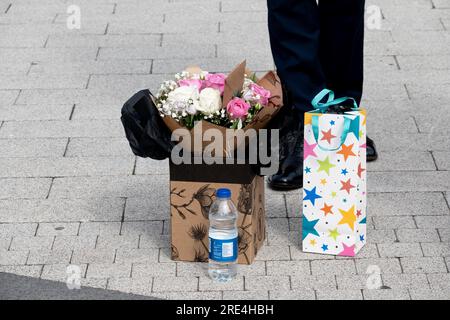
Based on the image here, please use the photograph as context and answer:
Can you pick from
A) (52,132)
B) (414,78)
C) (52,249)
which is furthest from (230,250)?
(414,78)

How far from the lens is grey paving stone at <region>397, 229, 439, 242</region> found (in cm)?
566

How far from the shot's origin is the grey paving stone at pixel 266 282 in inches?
207

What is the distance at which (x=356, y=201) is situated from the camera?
17.9 ft

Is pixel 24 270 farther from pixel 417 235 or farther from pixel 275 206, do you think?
pixel 417 235

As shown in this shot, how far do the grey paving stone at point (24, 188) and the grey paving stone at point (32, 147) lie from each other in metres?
0.33

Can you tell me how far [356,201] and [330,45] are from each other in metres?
1.26

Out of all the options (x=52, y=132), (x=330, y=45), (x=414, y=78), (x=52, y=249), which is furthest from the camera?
(x=414, y=78)

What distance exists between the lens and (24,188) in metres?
6.27

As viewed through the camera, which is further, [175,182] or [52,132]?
[52,132]

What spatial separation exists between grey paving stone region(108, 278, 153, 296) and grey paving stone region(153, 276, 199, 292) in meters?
0.03

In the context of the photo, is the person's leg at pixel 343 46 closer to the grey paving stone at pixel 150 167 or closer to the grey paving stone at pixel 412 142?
the grey paving stone at pixel 412 142

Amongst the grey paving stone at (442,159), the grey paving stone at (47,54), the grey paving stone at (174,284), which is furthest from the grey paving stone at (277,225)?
the grey paving stone at (47,54)

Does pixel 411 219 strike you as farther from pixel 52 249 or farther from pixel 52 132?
pixel 52 132

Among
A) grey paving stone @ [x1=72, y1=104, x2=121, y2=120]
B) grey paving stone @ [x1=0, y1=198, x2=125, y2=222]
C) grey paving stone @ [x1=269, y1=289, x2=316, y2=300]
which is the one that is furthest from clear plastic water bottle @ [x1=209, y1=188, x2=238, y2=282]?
grey paving stone @ [x1=72, y1=104, x2=121, y2=120]
